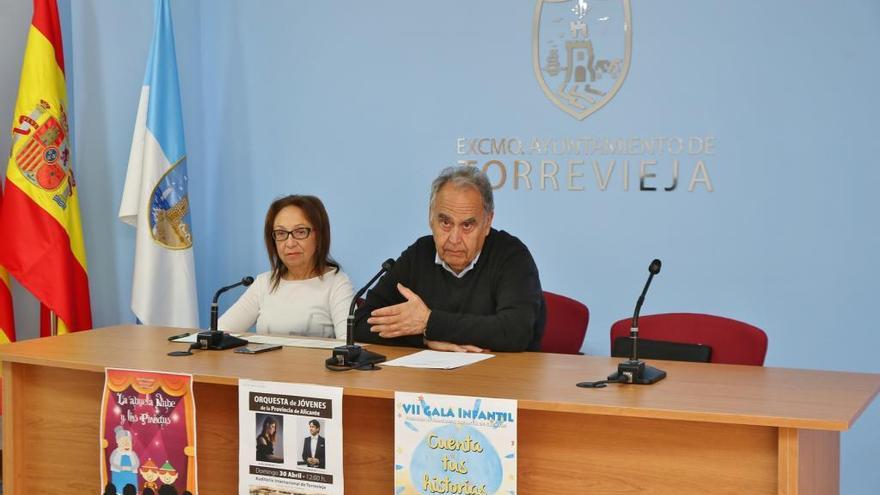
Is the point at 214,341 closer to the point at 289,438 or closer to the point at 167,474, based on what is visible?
the point at 167,474

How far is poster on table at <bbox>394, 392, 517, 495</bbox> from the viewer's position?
225 centimetres

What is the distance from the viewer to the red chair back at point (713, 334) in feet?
→ 9.78

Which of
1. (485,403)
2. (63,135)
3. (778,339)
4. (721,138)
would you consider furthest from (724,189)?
(63,135)

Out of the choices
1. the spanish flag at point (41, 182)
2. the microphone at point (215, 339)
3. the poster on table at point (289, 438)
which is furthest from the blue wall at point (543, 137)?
the poster on table at point (289, 438)

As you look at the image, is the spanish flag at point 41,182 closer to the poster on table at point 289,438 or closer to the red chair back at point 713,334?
the poster on table at point 289,438

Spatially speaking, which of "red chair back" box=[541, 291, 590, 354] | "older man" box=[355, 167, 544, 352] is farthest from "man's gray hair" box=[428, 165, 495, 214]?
"red chair back" box=[541, 291, 590, 354]

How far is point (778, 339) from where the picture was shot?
404 centimetres

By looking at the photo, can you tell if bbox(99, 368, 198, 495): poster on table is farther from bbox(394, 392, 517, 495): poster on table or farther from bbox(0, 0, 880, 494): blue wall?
bbox(0, 0, 880, 494): blue wall

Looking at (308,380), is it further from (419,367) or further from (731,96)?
(731,96)

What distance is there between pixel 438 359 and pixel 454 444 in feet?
1.74

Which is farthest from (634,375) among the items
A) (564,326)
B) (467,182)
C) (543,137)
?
(543,137)

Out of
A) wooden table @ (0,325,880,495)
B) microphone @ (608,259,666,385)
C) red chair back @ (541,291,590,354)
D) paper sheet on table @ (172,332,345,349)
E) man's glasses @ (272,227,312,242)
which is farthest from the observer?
man's glasses @ (272,227,312,242)

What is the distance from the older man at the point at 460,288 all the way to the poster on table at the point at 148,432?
673mm

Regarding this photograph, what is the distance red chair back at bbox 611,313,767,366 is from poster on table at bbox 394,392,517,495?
95 cm
